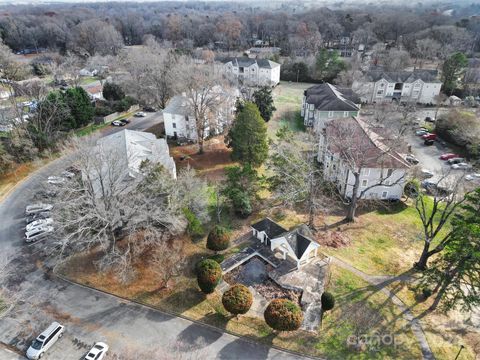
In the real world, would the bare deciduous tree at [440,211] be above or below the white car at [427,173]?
above

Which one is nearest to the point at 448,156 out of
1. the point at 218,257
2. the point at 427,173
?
the point at 427,173

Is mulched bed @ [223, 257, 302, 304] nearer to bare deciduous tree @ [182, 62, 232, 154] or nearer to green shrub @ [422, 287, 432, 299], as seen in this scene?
green shrub @ [422, 287, 432, 299]

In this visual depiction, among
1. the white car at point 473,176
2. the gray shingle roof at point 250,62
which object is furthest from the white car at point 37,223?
the gray shingle roof at point 250,62

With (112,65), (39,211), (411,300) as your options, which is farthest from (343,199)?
(112,65)

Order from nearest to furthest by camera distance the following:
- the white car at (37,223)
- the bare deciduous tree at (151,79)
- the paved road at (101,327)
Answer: the paved road at (101,327) → the white car at (37,223) → the bare deciduous tree at (151,79)

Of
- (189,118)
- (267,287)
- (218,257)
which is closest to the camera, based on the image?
(267,287)

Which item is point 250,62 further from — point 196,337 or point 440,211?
point 196,337

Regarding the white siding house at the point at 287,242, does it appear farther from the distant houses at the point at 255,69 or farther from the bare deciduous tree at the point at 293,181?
the distant houses at the point at 255,69
